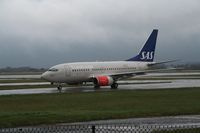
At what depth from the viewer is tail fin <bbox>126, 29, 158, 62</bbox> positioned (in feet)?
191

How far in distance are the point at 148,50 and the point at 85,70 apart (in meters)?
10.5

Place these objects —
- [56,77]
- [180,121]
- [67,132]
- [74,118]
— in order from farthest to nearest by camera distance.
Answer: [56,77] < [74,118] < [180,121] < [67,132]

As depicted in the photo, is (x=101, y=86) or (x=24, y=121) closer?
(x=24, y=121)

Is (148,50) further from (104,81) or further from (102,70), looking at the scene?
(104,81)

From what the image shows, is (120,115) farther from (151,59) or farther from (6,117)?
(151,59)

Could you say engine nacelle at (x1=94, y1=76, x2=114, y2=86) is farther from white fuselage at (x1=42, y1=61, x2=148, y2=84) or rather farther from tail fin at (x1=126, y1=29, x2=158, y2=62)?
tail fin at (x1=126, y1=29, x2=158, y2=62)

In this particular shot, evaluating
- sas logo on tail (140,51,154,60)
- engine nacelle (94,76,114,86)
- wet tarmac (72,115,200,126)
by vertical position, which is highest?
sas logo on tail (140,51,154,60)

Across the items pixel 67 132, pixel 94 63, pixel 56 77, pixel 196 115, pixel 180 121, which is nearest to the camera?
pixel 67 132

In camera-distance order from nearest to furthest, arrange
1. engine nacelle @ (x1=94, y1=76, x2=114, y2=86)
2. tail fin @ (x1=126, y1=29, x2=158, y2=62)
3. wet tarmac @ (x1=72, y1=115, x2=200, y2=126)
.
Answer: wet tarmac @ (x1=72, y1=115, x2=200, y2=126)
engine nacelle @ (x1=94, y1=76, x2=114, y2=86)
tail fin @ (x1=126, y1=29, x2=158, y2=62)

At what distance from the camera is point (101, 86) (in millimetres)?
52656

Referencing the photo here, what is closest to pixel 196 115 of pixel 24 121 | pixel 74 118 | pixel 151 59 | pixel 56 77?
pixel 74 118

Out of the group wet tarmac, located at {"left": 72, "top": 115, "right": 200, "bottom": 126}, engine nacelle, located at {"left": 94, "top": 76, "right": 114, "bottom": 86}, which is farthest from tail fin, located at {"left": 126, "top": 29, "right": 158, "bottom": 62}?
wet tarmac, located at {"left": 72, "top": 115, "right": 200, "bottom": 126}

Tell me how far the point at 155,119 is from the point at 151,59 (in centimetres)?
4048

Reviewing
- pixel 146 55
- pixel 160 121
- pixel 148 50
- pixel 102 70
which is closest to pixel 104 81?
pixel 102 70
